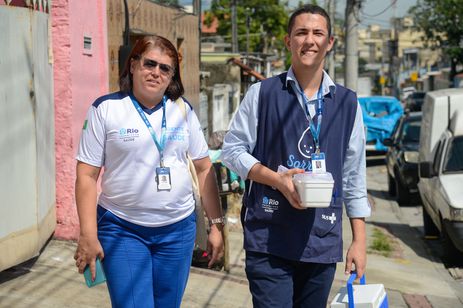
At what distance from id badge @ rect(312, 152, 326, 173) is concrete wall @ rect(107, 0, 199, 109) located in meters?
5.85

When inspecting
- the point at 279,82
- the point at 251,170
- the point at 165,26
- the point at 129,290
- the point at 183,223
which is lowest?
the point at 129,290

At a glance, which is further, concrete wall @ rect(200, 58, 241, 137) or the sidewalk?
concrete wall @ rect(200, 58, 241, 137)

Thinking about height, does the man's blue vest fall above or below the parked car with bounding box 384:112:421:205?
above

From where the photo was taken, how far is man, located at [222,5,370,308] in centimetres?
374

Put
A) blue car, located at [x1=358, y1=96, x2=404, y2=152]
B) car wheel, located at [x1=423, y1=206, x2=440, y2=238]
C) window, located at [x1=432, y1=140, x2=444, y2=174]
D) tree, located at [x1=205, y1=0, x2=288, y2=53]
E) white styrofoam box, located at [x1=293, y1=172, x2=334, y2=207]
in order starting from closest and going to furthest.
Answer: white styrofoam box, located at [x1=293, y1=172, x2=334, y2=207] → window, located at [x1=432, y1=140, x2=444, y2=174] → car wheel, located at [x1=423, y1=206, x2=440, y2=238] → blue car, located at [x1=358, y1=96, x2=404, y2=152] → tree, located at [x1=205, y1=0, x2=288, y2=53]

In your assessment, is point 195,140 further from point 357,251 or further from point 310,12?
point 357,251

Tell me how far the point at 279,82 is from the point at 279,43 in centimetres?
5186

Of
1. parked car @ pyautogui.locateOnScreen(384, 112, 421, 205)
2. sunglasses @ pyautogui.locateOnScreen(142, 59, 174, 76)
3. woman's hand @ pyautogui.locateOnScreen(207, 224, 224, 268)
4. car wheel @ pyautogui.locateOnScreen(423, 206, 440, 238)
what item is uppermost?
sunglasses @ pyautogui.locateOnScreen(142, 59, 174, 76)

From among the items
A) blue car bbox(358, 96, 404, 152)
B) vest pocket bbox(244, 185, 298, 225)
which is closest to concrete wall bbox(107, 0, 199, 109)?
vest pocket bbox(244, 185, 298, 225)

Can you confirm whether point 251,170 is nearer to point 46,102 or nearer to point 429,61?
point 46,102

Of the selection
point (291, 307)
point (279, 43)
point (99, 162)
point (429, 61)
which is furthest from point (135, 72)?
point (429, 61)

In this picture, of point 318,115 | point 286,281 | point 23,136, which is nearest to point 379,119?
point 23,136

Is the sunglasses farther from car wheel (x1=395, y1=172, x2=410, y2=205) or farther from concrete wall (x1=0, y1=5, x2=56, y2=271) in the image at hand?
car wheel (x1=395, y1=172, x2=410, y2=205)

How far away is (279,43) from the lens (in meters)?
55.2
